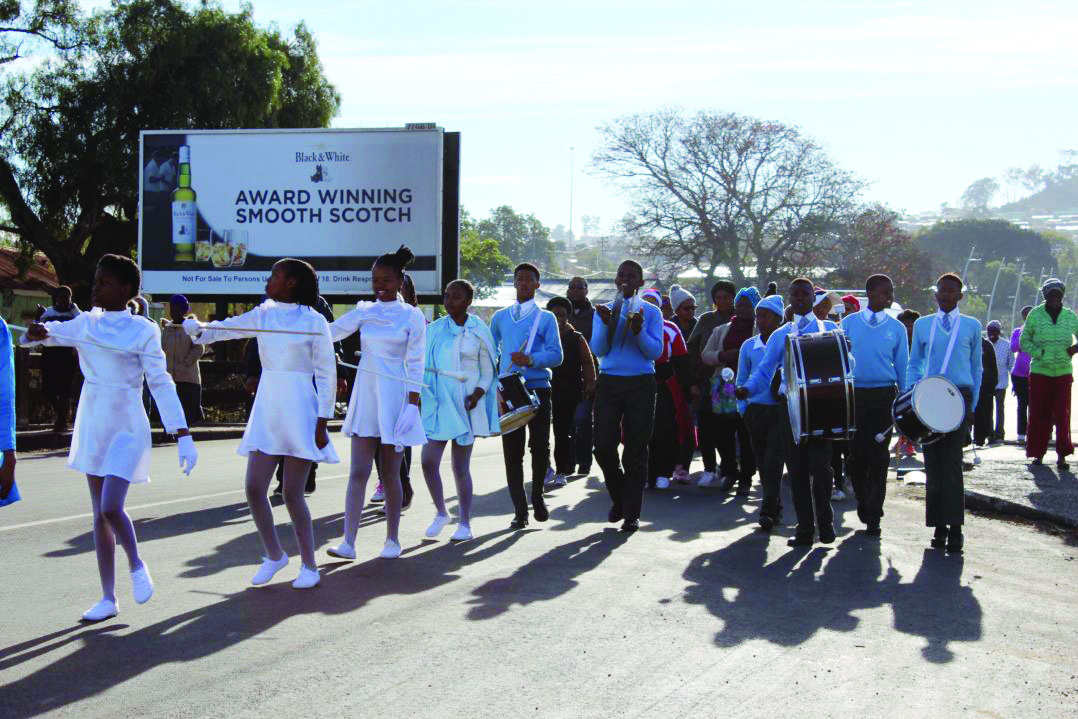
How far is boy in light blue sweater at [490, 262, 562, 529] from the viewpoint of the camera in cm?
980

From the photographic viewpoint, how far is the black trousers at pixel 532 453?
980 cm

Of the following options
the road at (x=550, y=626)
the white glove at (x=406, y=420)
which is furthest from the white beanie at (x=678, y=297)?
the white glove at (x=406, y=420)

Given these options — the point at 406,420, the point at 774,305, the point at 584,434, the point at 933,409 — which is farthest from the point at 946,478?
the point at 584,434

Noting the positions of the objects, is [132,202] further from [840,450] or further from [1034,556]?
[1034,556]

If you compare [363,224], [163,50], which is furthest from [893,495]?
[163,50]

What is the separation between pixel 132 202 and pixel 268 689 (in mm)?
28375

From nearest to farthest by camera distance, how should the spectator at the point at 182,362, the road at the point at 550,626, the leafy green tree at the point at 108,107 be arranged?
the road at the point at 550,626 → the spectator at the point at 182,362 → the leafy green tree at the point at 108,107

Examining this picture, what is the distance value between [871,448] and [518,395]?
275 cm

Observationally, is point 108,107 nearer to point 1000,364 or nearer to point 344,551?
point 1000,364

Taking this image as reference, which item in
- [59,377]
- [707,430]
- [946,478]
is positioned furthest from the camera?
[59,377]

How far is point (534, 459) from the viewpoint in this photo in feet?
33.1

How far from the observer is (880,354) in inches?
400

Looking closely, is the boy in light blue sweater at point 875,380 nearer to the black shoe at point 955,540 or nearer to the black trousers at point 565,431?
the black shoe at point 955,540

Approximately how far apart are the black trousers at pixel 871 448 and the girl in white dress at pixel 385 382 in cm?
371
